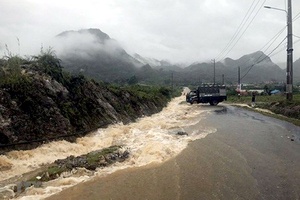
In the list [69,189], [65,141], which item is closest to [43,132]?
[65,141]

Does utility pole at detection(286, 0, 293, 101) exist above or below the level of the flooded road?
above

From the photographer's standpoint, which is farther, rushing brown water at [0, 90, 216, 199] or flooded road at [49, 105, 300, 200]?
rushing brown water at [0, 90, 216, 199]

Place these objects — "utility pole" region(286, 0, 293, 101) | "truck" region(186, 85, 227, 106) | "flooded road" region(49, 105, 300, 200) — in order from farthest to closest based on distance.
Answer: "truck" region(186, 85, 227, 106), "utility pole" region(286, 0, 293, 101), "flooded road" region(49, 105, 300, 200)

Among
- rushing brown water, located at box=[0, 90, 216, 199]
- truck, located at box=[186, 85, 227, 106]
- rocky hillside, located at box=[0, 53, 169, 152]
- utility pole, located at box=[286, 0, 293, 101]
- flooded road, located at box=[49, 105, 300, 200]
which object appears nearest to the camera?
flooded road, located at box=[49, 105, 300, 200]

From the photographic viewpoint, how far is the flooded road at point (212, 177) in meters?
8.00

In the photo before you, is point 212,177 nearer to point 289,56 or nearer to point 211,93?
point 289,56

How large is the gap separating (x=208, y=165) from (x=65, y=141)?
654 centimetres

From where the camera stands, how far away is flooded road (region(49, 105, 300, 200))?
800 centimetres

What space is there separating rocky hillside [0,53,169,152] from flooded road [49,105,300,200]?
497 centimetres

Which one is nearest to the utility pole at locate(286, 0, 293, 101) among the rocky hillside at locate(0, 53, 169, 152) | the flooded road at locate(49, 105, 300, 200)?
the flooded road at locate(49, 105, 300, 200)

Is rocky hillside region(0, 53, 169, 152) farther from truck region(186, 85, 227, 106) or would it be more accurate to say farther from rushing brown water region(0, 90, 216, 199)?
truck region(186, 85, 227, 106)

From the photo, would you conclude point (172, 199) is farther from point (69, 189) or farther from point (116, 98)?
point (116, 98)

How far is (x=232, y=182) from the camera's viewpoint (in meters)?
8.86

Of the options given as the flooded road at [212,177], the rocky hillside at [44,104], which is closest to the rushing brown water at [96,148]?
the flooded road at [212,177]
